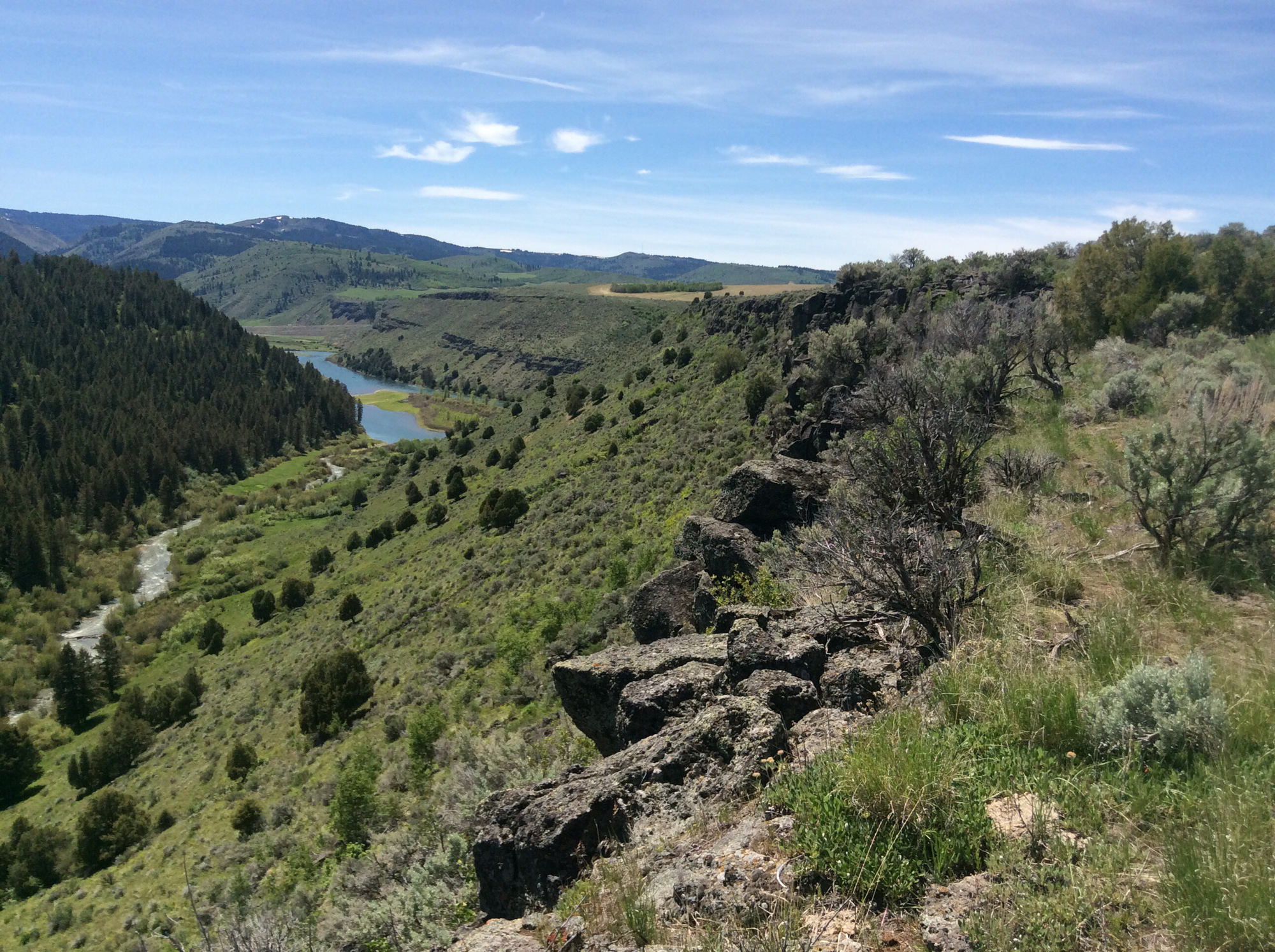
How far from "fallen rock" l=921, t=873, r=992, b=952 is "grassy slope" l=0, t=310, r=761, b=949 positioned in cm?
751

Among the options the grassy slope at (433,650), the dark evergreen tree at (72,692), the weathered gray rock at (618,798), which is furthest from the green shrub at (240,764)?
the dark evergreen tree at (72,692)

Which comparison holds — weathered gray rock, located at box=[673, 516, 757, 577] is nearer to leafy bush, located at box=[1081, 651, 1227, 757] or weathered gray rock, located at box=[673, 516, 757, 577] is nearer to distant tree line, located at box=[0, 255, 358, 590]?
leafy bush, located at box=[1081, 651, 1227, 757]

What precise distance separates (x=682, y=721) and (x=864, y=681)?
1853mm

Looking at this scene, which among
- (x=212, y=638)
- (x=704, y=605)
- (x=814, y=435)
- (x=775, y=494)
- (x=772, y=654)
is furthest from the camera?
(x=212, y=638)

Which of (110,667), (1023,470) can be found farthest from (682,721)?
(110,667)

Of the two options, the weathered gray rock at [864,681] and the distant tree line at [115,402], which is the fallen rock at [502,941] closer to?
the weathered gray rock at [864,681]

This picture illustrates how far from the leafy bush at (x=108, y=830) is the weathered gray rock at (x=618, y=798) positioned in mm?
28460

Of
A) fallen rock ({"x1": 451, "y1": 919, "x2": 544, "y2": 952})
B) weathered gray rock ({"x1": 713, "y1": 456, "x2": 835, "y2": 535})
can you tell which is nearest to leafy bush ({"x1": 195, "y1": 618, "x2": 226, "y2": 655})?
weathered gray rock ({"x1": 713, "y1": 456, "x2": 835, "y2": 535})

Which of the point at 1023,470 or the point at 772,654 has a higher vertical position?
the point at 1023,470

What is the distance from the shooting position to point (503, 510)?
130 ft

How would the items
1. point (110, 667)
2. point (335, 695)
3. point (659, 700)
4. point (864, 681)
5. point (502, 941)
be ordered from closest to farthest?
point (502, 941)
point (864, 681)
point (659, 700)
point (335, 695)
point (110, 667)

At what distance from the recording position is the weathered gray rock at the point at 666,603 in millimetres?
11898

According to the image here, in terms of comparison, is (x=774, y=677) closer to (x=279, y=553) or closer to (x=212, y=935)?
(x=212, y=935)

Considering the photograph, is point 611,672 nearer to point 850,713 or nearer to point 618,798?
point 618,798
